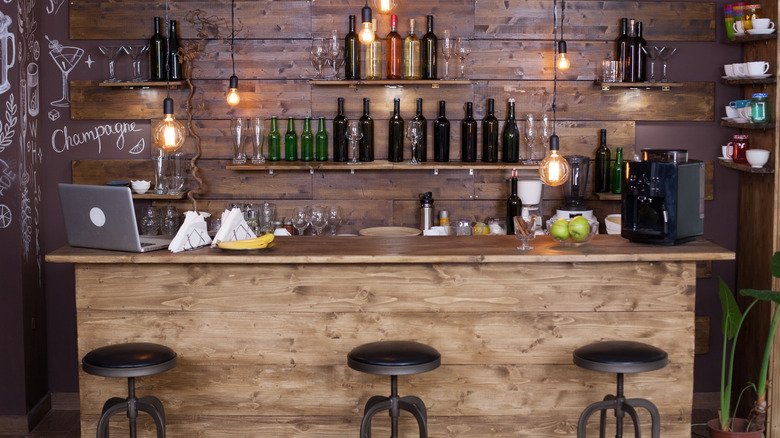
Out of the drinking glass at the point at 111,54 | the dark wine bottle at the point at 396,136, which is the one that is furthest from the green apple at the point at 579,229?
the drinking glass at the point at 111,54

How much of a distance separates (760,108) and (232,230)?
2.70 meters

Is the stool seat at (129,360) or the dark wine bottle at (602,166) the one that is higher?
the dark wine bottle at (602,166)

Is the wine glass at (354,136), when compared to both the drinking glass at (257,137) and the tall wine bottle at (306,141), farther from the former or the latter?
the drinking glass at (257,137)

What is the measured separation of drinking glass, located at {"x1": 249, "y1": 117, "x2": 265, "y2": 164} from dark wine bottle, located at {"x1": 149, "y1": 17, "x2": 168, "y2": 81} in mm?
566

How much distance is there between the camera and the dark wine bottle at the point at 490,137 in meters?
4.89

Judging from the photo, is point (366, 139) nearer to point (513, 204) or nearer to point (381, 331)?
point (513, 204)

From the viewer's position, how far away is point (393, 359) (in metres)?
2.96

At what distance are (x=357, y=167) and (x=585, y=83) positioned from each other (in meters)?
1.42

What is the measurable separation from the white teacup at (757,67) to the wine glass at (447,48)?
5.16ft

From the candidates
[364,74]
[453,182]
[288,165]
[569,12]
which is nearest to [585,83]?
[569,12]

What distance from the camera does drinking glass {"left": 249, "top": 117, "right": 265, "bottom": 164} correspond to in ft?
16.0

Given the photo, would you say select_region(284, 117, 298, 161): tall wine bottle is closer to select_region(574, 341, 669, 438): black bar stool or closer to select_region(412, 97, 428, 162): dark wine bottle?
select_region(412, 97, 428, 162): dark wine bottle

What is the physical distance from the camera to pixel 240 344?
3.46 m

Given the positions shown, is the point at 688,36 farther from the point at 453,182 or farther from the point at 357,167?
the point at 357,167
